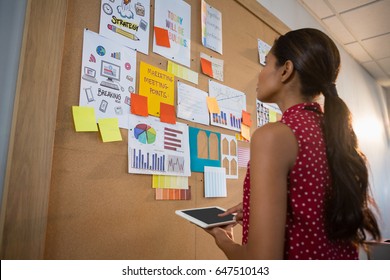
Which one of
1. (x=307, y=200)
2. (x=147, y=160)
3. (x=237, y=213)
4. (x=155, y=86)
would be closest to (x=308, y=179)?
(x=307, y=200)

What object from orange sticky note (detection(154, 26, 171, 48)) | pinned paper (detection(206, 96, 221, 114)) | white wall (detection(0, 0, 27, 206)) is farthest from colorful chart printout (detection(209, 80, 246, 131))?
white wall (detection(0, 0, 27, 206))

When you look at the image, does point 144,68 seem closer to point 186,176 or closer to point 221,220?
point 186,176

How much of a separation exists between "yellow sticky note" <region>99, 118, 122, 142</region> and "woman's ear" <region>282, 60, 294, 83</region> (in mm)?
554

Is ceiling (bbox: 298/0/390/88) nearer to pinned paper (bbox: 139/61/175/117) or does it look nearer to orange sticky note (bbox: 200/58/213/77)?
orange sticky note (bbox: 200/58/213/77)

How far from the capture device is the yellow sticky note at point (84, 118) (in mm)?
877

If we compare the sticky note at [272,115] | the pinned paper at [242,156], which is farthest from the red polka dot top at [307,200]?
the sticky note at [272,115]

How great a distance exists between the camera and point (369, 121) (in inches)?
137

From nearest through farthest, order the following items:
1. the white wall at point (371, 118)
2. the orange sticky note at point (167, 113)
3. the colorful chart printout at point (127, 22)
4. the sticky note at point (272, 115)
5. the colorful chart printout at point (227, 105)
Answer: the colorful chart printout at point (127, 22), the orange sticky note at point (167, 113), the colorful chart printout at point (227, 105), the sticky note at point (272, 115), the white wall at point (371, 118)

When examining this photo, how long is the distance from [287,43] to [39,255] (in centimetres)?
88

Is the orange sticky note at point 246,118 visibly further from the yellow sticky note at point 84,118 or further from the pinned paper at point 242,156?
the yellow sticky note at point 84,118

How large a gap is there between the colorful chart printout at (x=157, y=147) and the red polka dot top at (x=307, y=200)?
0.55m

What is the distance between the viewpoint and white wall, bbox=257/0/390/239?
9.91ft
